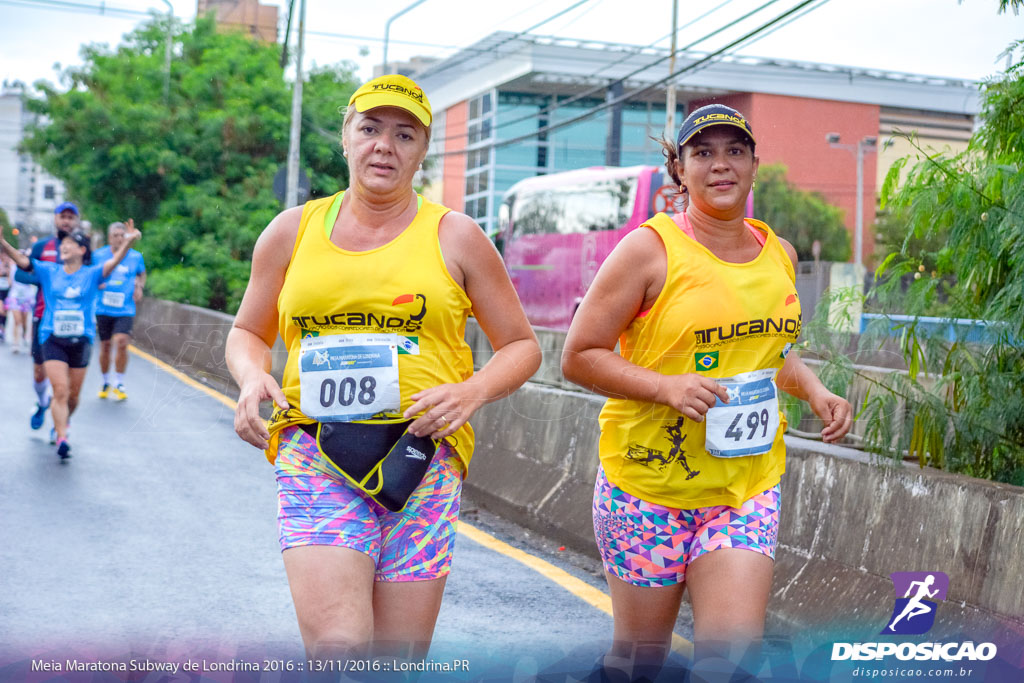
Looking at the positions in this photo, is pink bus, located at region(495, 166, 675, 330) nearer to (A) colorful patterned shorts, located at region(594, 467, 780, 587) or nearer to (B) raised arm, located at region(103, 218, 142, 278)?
(B) raised arm, located at region(103, 218, 142, 278)

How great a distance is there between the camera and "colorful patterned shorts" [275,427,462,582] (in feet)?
9.40

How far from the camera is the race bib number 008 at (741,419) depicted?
125 inches

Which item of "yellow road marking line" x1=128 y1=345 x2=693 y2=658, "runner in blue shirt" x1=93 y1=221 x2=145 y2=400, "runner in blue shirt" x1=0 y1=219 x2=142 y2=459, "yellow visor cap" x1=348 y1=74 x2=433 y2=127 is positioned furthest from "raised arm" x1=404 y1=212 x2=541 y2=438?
"runner in blue shirt" x1=93 y1=221 x2=145 y2=400

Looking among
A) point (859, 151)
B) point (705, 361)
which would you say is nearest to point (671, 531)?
point (705, 361)

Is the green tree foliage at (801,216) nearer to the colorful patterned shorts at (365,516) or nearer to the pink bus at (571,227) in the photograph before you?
the pink bus at (571,227)

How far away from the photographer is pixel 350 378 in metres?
2.89

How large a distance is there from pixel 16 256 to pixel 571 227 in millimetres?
7858

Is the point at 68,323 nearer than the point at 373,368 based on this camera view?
No

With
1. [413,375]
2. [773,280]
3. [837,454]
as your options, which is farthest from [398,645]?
[837,454]

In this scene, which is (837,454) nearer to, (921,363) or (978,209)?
(921,363)

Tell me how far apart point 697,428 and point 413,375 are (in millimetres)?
781

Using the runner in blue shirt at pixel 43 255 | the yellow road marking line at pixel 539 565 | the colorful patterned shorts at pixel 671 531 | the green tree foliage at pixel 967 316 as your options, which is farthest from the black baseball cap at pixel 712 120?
the runner in blue shirt at pixel 43 255

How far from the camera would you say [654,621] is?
10.6 ft

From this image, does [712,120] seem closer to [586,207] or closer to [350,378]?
[350,378]
